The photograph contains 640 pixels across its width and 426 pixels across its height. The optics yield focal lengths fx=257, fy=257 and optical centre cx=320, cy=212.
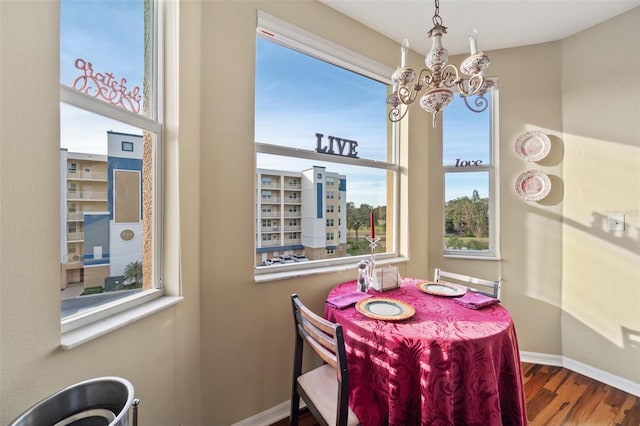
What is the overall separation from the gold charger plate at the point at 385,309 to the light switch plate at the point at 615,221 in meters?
1.96

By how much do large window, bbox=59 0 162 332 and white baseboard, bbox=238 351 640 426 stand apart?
1.09 metres

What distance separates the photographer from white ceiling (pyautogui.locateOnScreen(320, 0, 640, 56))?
1.93m

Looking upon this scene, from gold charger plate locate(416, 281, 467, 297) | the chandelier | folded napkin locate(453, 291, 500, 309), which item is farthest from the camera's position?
gold charger plate locate(416, 281, 467, 297)

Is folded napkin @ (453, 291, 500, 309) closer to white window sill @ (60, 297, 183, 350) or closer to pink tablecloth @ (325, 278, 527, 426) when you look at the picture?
pink tablecloth @ (325, 278, 527, 426)

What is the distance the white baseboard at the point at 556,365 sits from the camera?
165cm

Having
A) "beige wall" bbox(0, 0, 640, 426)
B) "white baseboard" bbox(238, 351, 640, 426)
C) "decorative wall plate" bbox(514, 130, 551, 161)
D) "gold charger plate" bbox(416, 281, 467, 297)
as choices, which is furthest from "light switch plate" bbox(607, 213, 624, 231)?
"gold charger plate" bbox(416, 281, 467, 297)

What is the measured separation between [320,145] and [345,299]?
3.87 feet

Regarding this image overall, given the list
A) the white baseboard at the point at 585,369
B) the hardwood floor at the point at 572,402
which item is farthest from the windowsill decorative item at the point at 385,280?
the white baseboard at the point at 585,369

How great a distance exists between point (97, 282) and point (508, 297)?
10.1ft

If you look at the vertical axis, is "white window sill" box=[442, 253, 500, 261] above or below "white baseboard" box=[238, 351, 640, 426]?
above

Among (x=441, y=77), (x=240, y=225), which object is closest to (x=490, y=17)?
(x=441, y=77)

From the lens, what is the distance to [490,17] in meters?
2.06

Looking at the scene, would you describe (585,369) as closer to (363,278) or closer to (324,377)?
(363,278)

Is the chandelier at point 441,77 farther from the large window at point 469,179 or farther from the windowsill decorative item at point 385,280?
the large window at point 469,179
